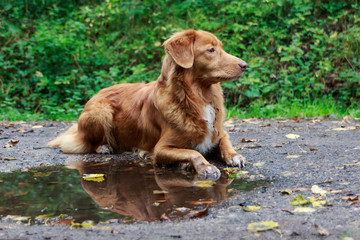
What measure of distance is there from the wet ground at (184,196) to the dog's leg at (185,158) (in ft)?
0.39

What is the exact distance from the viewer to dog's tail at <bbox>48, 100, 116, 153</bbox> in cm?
517

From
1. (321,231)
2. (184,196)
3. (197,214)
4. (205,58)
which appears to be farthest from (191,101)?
(321,231)

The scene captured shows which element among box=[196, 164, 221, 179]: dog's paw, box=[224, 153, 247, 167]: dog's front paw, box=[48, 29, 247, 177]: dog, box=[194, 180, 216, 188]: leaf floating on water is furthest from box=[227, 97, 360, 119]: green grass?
box=[194, 180, 216, 188]: leaf floating on water

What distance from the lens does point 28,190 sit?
3621 mm

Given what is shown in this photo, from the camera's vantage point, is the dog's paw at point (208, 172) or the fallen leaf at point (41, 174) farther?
the fallen leaf at point (41, 174)

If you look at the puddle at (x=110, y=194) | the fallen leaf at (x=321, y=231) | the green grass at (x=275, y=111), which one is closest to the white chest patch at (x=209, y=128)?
the puddle at (x=110, y=194)

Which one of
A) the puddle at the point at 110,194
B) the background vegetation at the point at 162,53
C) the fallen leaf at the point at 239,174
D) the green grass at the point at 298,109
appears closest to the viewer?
the puddle at the point at 110,194

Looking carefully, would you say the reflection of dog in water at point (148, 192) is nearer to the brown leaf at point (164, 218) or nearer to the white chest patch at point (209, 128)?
the brown leaf at point (164, 218)

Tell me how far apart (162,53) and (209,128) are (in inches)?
288

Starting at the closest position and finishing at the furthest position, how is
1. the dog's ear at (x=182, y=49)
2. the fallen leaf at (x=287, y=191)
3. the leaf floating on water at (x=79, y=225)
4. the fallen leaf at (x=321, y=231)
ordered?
the fallen leaf at (x=321, y=231) → the leaf floating on water at (x=79, y=225) → the fallen leaf at (x=287, y=191) → the dog's ear at (x=182, y=49)

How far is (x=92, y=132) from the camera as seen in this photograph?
5293mm

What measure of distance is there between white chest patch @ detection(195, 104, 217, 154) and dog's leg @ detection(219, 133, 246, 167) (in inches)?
5.6

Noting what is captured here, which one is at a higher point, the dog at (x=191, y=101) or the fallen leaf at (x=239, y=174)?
the dog at (x=191, y=101)

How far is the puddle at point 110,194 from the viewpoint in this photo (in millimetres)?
2898
